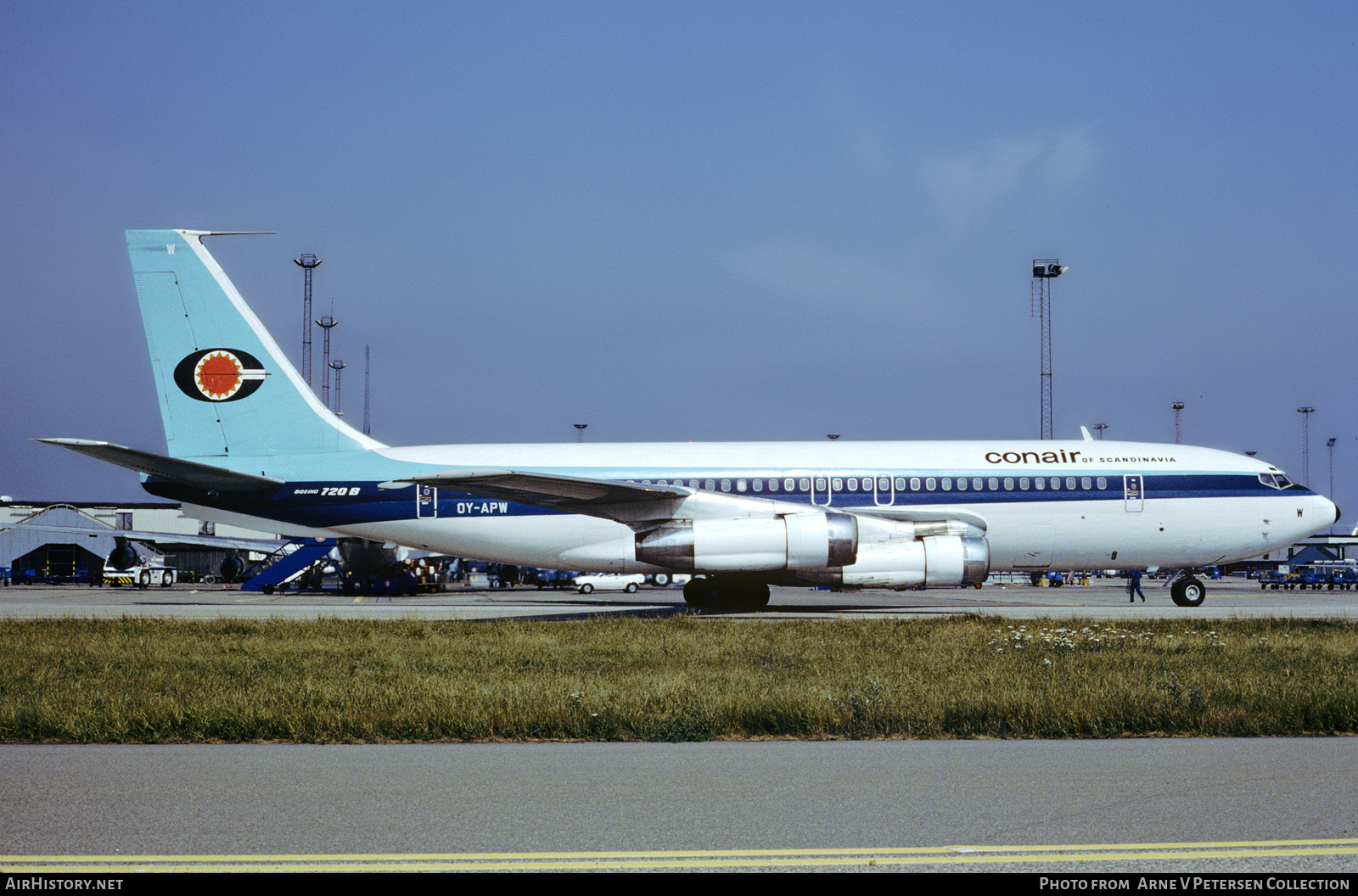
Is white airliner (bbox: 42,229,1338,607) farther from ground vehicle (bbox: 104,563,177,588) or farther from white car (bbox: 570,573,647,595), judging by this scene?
ground vehicle (bbox: 104,563,177,588)

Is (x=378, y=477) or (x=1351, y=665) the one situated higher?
(x=378, y=477)

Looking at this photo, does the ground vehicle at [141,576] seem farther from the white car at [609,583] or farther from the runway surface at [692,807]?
the runway surface at [692,807]

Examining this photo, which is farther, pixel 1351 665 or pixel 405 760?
pixel 1351 665

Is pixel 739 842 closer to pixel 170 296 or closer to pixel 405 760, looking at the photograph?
pixel 405 760

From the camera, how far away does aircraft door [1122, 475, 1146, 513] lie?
26.7m

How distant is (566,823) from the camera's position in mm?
6035

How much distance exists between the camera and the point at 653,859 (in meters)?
5.30

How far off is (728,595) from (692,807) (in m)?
21.5

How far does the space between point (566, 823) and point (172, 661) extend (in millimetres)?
10359

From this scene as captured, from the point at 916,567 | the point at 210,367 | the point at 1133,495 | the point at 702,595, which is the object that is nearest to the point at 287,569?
the point at 210,367

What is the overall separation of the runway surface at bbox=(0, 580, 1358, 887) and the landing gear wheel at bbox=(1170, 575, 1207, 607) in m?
21.2

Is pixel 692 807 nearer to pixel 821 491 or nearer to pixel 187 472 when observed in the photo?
pixel 821 491

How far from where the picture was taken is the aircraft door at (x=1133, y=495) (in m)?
26.7
